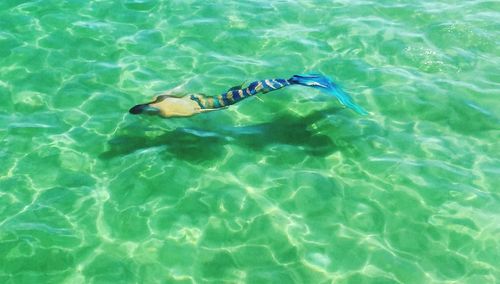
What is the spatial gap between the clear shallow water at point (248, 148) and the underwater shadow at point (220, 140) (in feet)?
0.10

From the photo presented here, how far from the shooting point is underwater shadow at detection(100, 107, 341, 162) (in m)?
8.39

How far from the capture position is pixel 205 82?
985cm

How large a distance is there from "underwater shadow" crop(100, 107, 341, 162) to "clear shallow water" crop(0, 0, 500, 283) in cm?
3

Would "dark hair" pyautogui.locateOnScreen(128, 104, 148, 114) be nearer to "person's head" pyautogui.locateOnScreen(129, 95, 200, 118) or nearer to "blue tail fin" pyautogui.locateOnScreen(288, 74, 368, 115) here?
Answer: "person's head" pyautogui.locateOnScreen(129, 95, 200, 118)

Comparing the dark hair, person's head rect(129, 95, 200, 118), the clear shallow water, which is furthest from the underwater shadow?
the dark hair

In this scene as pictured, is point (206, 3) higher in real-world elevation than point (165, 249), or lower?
higher

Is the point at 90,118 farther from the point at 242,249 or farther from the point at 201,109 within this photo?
the point at 242,249

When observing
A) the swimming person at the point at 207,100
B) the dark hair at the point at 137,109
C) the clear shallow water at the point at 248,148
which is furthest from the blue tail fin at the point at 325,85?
the dark hair at the point at 137,109

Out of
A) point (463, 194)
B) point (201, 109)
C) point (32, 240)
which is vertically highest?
point (201, 109)

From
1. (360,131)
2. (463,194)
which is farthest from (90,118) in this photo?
(463,194)

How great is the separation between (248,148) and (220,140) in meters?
0.49

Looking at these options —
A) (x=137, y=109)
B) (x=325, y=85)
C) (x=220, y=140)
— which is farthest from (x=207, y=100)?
(x=325, y=85)

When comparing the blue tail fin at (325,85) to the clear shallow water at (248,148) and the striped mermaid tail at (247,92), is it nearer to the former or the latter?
the striped mermaid tail at (247,92)

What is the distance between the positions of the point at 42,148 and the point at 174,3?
539 cm
